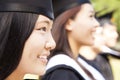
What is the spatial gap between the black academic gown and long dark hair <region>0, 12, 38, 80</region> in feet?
2.65

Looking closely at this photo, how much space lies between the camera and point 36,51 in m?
2.61

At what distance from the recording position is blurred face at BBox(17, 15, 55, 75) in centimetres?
260

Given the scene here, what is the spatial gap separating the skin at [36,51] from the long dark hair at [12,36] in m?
0.03

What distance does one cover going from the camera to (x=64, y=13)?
3639 millimetres

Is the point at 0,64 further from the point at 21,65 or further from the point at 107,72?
the point at 107,72

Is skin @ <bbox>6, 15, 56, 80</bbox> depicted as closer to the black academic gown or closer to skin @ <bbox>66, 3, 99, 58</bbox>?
the black academic gown

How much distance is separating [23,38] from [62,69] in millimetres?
914

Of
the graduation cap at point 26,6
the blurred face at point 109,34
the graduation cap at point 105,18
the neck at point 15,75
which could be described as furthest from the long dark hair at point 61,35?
the blurred face at point 109,34

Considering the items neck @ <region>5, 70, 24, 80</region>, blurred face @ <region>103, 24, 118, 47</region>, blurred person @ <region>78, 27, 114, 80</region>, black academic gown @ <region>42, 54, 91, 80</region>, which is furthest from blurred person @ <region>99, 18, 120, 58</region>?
neck @ <region>5, 70, 24, 80</region>

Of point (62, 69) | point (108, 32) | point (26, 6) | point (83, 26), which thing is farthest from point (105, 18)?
point (26, 6)

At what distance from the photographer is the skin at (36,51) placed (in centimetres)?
260

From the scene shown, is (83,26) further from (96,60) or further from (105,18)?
(105,18)

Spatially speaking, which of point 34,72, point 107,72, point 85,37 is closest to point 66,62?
point 85,37

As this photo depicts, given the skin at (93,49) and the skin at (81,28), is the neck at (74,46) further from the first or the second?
the skin at (93,49)
